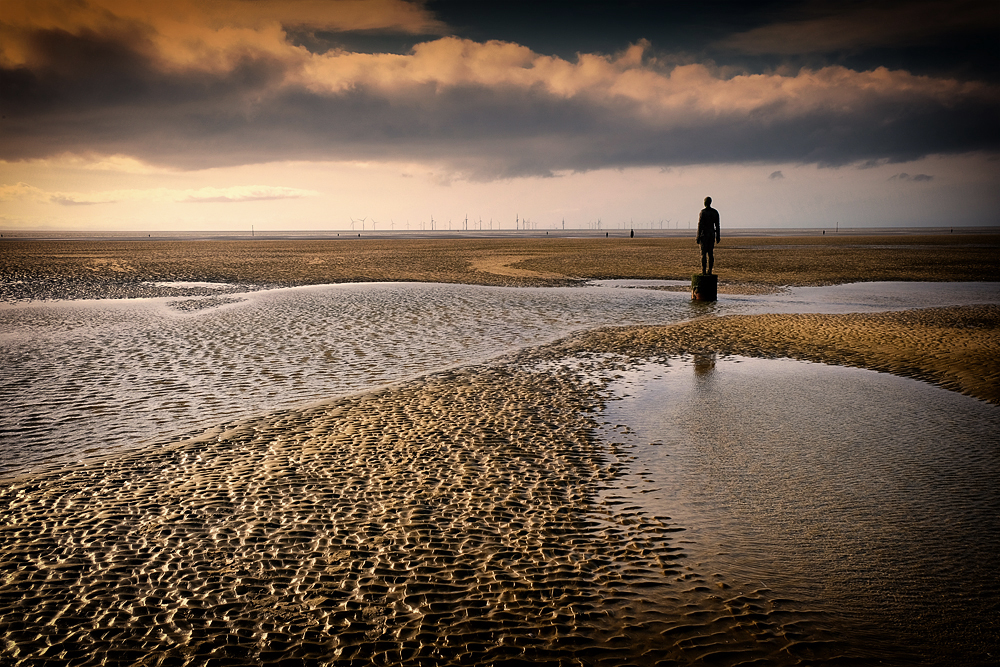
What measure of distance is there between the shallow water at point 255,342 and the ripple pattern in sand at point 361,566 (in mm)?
1766

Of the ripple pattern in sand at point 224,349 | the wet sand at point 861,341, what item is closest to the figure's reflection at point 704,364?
the wet sand at point 861,341

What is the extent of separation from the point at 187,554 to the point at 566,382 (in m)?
6.57

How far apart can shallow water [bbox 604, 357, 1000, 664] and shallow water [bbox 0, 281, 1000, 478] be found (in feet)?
16.4

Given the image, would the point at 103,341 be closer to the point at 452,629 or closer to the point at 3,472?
the point at 3,472

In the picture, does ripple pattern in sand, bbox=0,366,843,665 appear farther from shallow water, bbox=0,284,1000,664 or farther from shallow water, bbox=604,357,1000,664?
shallow water, bbox=604,357,1000,664

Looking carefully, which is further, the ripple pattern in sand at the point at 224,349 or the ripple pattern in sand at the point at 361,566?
the ripple pattern in sand at the point at 224,349

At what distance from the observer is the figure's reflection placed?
11078mm

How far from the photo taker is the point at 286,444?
7246mm

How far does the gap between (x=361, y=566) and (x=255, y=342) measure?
33.6ft

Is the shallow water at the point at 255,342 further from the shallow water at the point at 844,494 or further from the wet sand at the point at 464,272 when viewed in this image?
the shallow water at the point at 844,494

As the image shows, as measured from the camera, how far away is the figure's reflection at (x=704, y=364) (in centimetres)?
1108

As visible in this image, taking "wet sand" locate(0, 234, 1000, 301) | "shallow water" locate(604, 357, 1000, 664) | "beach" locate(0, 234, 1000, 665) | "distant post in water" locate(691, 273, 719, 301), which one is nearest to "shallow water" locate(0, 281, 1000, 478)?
"distant post in water" locate(691, 273, 719, 301)

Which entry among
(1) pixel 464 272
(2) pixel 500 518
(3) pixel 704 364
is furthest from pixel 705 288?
(2) pixel 500 518

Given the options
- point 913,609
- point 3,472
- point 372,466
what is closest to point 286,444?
point 372,466
